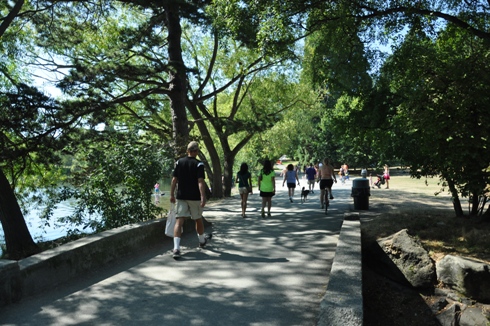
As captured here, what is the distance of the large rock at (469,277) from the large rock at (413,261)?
260 millimetres


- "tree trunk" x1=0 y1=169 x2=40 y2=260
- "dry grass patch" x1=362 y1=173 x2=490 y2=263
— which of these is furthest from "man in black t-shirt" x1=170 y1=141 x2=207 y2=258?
"tree trunk" x1=0 y1=169 x2=40 y2=260

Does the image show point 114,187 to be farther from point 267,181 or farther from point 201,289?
point 267,181

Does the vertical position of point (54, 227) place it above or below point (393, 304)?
above

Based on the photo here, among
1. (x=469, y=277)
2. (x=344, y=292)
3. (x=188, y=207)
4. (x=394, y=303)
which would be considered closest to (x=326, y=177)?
(x=188, y=207)

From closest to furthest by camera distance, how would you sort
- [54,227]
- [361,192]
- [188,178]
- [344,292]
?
[344,292]
[188,178]
[54,227]
[361,192]

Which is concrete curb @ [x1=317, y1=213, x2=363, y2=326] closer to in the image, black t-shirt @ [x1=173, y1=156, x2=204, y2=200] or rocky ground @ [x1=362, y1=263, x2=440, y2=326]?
rocky ground @ [x1=362, y1=263, x2=440, y2=326]

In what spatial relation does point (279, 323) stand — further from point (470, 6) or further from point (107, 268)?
point (470, 6)

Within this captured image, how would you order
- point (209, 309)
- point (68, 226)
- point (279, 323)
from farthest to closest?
point (68, 226), point (209, 309), point (279, 323)

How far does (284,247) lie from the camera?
764 cm

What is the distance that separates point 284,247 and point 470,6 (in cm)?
798

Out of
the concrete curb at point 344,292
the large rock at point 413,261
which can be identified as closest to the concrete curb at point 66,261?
the concrete curb at point 344,292

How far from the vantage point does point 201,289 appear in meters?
5.11

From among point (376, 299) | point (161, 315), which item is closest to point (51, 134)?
point (161, 315)

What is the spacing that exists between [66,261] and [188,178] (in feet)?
7.94
